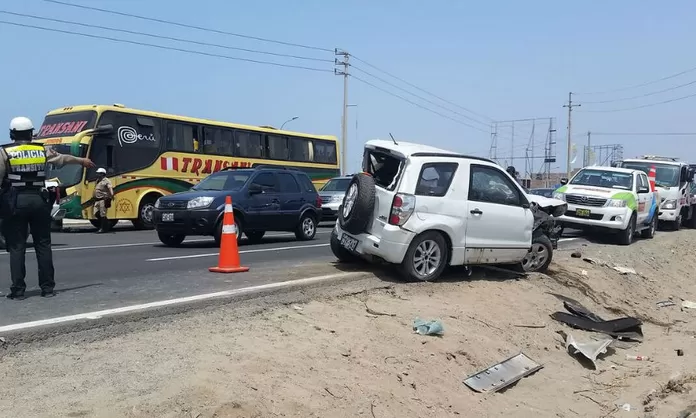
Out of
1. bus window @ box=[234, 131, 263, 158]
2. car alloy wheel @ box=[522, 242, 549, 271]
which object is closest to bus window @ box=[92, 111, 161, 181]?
bus window @ box=[234, 131, 263, 158]

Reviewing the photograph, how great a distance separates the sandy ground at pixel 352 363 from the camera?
4.40 meters

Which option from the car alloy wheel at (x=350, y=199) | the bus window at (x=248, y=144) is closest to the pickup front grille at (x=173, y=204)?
the car alloy wheel at (x=350, y=199)

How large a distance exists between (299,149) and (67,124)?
32.7ft

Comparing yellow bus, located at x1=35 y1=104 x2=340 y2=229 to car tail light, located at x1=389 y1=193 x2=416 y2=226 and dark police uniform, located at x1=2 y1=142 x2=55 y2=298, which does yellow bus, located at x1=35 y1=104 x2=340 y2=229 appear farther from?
car tail light, located at x1=389 y1=193 x2=416 y2=226

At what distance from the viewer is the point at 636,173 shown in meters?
18.3

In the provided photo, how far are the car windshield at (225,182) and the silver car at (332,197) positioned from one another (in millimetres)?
7609

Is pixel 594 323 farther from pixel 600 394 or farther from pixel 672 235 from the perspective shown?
pixel 672 235

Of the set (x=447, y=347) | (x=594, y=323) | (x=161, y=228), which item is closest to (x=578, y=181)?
(x=594, y=323)

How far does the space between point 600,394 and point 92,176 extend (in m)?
16.2

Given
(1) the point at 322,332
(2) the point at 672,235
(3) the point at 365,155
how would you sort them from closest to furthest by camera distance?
(1) the point at 322,332 → (3) the point at 365,155 → (2) the point at 672,235

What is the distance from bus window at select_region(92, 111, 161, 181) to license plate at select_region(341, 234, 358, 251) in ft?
40.2

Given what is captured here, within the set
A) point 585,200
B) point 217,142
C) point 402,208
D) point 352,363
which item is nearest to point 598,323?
point 402,208

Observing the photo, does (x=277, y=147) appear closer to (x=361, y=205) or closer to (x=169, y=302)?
(x=361, y=205)

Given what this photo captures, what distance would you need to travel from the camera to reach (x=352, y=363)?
564 cm
